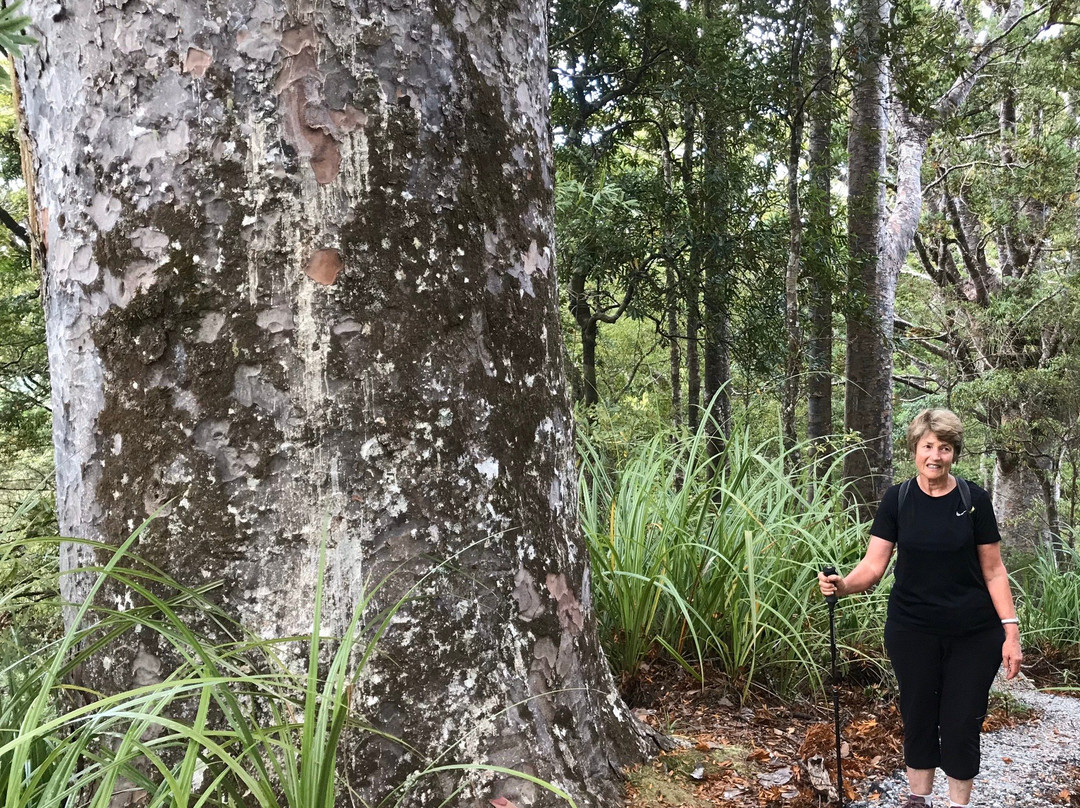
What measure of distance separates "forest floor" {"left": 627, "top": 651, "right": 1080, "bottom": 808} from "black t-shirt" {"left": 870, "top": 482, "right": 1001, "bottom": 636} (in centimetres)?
57

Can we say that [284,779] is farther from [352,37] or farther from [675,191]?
[675,191]

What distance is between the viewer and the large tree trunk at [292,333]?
1836mm

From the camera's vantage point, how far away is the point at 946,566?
2916 mm

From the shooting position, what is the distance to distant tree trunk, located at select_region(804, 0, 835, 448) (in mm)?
6986

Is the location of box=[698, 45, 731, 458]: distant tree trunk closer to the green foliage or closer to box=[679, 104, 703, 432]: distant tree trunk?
box=[679, 104, 703, 432]: distant tree trunk

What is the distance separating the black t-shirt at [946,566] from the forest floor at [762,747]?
0.57 m

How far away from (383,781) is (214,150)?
1507 mm

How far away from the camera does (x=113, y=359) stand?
6.20 feet

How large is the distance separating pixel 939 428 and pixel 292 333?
2.38 m

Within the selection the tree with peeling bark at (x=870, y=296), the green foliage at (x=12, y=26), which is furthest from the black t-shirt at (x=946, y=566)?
the tree with peeling bark at (x=870, y=296)

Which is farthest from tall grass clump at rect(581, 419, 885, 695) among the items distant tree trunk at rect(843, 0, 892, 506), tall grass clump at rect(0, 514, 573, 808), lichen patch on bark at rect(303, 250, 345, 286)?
distant tree trunk at rect(843, 0, 892, 506)

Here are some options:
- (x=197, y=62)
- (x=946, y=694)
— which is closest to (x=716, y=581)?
(x=946, y=694)

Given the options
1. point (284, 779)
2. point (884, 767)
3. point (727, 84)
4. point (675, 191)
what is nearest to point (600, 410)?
point (675, 191)

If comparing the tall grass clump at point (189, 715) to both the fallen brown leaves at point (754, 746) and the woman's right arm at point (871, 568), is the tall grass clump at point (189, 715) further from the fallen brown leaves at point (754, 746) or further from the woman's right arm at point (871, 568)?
the woman's right arm at point (871, 568)
